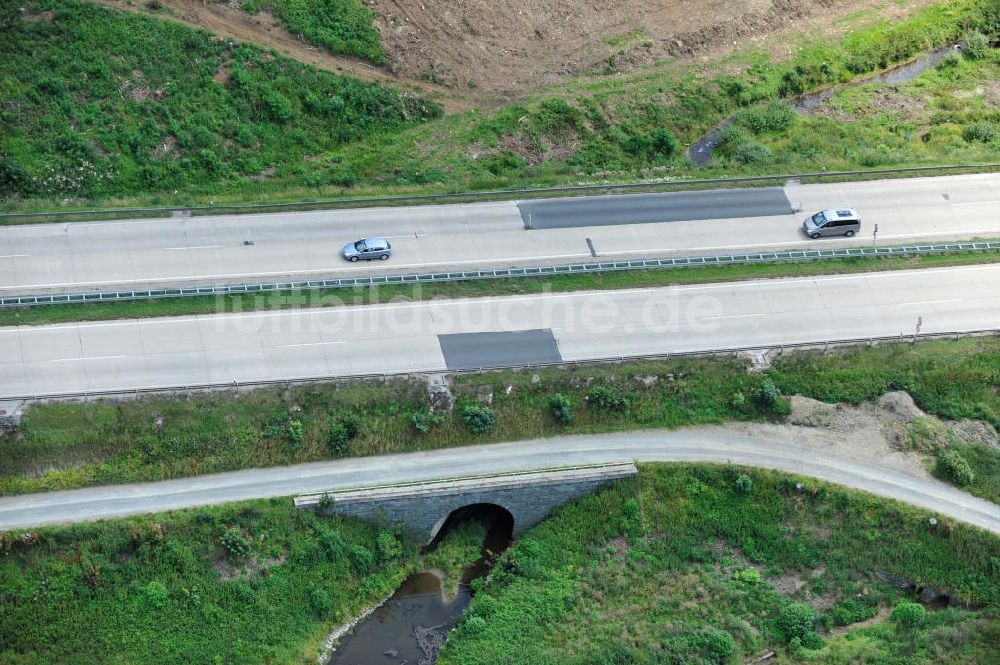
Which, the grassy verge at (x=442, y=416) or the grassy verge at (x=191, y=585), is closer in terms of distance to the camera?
the grassy verge at (x=191, y=585)

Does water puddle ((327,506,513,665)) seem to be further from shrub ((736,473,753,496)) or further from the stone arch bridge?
shrub ((736,473,753,496))

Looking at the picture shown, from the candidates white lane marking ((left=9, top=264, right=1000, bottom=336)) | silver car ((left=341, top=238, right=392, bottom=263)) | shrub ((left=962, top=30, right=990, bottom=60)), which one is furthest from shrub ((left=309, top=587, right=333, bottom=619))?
shrub ((left=962, top=30, right=990, bottom=60))

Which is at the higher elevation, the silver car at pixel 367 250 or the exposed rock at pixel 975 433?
the silver car at pixel 367 250

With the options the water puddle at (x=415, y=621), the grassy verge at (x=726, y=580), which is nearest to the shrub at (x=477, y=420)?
the water puddle at (x=415, y=621)

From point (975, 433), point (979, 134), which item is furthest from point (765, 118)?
point (975, 433)

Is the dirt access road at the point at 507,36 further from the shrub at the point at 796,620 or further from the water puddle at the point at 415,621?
the shrub at the point at 796,620

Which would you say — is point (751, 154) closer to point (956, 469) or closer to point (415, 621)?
point (956, 469)
